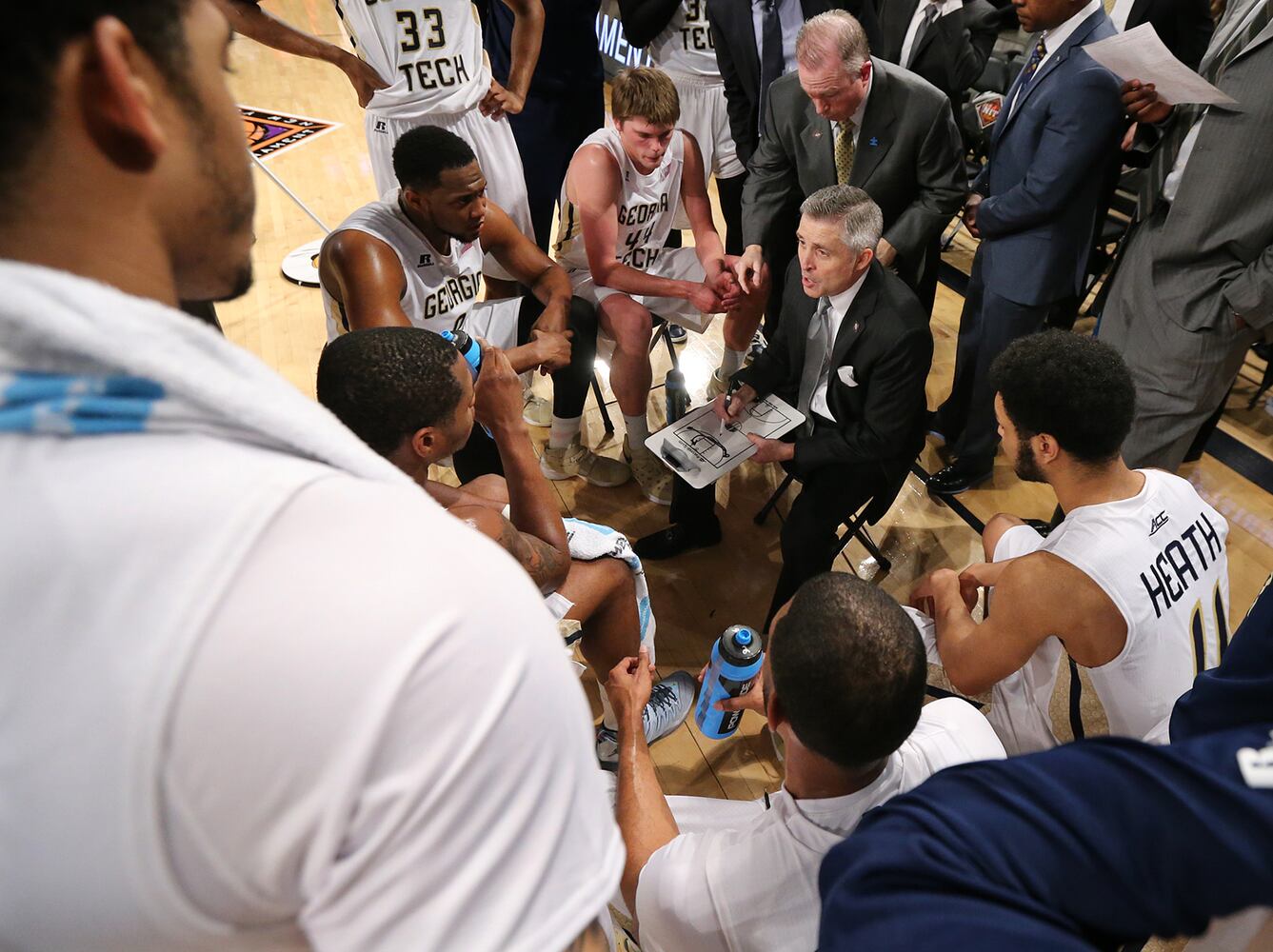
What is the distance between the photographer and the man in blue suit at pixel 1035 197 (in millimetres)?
2924

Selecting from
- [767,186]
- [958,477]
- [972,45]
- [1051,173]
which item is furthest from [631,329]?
[972,45]

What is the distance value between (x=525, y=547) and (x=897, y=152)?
2480 millimetres

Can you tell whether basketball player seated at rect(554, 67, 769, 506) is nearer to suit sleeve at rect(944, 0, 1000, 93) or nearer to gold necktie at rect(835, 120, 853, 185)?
gold necktie at rect(835, 120, 853, 185)

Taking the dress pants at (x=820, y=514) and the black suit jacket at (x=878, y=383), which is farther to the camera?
the dress pants at (x=820, y=514)

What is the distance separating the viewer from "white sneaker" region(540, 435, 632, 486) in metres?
3.62

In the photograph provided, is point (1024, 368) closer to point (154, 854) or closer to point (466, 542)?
point (466, 542)

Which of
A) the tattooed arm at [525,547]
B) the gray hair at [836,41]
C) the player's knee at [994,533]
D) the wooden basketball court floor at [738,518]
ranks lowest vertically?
the wooden basketball court floor at [738,518]

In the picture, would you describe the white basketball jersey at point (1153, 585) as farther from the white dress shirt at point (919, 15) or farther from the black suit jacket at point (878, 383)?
the white dress shirt at point (919, 15)

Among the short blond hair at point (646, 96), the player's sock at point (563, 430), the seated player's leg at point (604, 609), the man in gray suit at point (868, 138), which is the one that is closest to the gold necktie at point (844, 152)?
the man in gray suit at point (868, 138)

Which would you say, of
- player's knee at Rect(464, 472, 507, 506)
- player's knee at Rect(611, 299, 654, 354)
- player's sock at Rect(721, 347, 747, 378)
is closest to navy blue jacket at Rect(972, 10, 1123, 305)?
player's sock at Rect(721, 347, 747, 378)

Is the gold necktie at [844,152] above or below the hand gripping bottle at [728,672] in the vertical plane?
above

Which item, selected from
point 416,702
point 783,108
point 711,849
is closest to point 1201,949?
point 711,849

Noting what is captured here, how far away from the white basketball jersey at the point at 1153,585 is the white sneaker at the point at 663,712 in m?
1.20

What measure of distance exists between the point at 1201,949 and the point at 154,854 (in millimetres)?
1197
